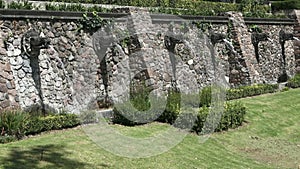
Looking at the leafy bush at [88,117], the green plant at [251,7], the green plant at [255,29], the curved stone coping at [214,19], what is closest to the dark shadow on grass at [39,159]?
the leafy bush at [88,117]

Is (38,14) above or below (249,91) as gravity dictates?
above

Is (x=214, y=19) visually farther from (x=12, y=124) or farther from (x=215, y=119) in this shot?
(x=12, y=124)

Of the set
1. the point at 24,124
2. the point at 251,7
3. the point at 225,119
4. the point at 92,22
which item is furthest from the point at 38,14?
the point at 251,7

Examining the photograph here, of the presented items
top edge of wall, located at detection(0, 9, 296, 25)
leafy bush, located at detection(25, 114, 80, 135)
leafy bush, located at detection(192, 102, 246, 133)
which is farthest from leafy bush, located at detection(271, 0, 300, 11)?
leafy bush, located at detection(25, 114, 80, 135)

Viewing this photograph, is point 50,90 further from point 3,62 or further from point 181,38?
point 181,38

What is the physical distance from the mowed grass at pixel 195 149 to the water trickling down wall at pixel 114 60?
7.53 feet

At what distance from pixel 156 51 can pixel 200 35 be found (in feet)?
13.2

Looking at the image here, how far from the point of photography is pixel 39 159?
8492 millimetres

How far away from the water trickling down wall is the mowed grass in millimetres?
2294

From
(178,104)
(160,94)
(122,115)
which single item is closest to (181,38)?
(160,94)

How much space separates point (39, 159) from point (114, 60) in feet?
25.5

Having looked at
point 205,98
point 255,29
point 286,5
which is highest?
point 286,5

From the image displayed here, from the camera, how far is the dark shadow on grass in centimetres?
813

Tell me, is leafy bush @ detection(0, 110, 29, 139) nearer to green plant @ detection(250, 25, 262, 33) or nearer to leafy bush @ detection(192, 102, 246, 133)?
leafy bush @ detection(192, 102, 246, 133)
